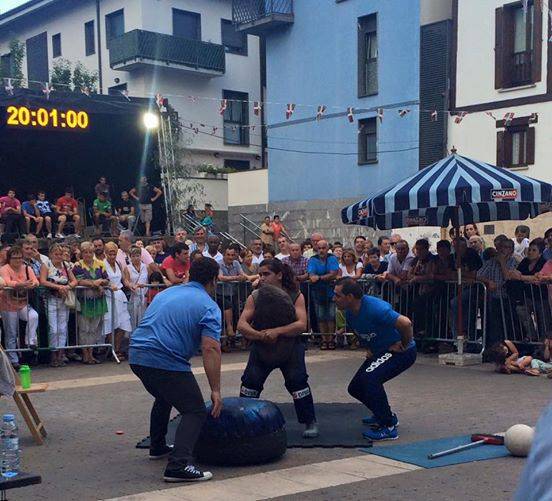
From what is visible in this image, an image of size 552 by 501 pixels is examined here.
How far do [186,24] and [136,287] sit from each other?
24824 mm

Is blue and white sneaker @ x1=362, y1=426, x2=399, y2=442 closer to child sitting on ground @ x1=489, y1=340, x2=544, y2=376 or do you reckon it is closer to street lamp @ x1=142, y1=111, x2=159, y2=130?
child sitting on ground @ x1=489, y1=340, x2=544, y2=376

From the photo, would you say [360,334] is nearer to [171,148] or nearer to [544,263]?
[544,263]

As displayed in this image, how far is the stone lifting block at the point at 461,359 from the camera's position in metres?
11.8

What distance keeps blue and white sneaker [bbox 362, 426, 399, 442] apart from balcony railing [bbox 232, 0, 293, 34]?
80.9 feet

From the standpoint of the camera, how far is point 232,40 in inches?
1446

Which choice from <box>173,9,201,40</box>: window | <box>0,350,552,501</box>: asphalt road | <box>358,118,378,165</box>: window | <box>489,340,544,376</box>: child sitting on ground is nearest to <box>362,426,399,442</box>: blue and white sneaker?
<box>0,350,552,501</box>: asphalt road

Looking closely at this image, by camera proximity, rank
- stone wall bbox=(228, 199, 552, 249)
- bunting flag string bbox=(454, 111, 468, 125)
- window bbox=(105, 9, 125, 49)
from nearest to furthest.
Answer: bunting flag string bbox=(454, 111, 468, 125)
stone wall bbox=(228, 199, 552, 249)
window bbox=(105, 9, 125, 49)

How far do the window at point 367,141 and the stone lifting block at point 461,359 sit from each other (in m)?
16.2

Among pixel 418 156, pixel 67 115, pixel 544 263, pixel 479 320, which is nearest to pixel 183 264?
pixel 479 320

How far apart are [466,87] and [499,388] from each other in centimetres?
1718

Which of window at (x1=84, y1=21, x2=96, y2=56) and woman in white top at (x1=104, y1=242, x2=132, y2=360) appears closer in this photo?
woman in white top at (x1=104, y1=242, x2=132, y2=360)

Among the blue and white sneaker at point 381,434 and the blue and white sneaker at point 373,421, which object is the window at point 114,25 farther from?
the blue and white sneaker at point 381,434

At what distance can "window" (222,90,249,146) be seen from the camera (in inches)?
1393

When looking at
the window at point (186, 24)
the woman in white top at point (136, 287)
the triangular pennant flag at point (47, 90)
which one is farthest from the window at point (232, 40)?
the woman in white top at point (136, 287)
